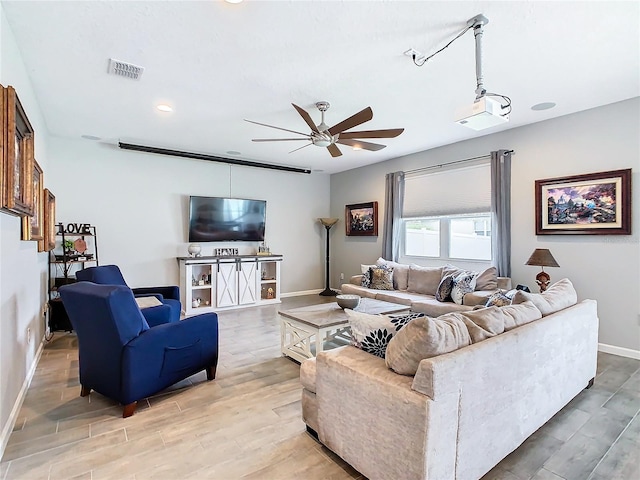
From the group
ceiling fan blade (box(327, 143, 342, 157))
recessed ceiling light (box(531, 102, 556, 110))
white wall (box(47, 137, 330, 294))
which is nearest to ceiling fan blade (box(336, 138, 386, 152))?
ceiling fan blade (box(327, 143, 342, 157))

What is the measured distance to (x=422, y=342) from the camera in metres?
1.59

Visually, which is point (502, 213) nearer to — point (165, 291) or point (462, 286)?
point (462, 286)

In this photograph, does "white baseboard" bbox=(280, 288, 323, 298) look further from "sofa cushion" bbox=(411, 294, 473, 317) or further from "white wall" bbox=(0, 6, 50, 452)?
"white wall" bbox=(0, 6, 50, 452)

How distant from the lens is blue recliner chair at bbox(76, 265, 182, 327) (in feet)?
11.5

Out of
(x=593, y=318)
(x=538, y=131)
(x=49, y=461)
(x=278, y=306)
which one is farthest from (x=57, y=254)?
(x=538, y=131)

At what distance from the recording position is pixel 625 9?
224 centimetres

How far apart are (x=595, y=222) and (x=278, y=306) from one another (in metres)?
4.82

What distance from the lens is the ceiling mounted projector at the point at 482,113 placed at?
2.48 meters

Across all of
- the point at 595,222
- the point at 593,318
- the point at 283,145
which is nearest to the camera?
the point at 593,318

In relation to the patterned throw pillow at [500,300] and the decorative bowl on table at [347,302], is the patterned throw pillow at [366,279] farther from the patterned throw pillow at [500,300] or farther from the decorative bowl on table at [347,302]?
the patterned throw pillow at [500,300]

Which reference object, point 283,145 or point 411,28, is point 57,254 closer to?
point 283,145

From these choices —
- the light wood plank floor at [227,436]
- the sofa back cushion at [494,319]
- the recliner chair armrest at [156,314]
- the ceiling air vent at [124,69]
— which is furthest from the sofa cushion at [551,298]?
the ceiling air vent at [124,69]

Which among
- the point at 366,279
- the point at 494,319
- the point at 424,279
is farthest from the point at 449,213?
A: the point at 494,319

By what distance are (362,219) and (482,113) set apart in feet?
15.2
